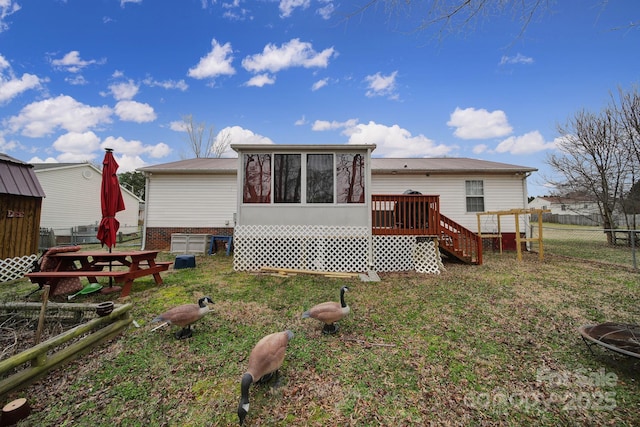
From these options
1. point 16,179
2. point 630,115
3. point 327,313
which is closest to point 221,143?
point 16,179

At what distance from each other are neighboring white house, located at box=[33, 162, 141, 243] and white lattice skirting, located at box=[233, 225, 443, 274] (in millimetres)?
12444

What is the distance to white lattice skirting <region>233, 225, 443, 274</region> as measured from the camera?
6.85 metres

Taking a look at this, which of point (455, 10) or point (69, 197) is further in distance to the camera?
point (69, 197)

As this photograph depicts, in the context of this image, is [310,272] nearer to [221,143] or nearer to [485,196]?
[485,196]

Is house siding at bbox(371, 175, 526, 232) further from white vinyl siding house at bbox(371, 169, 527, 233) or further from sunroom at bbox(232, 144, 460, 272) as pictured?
sunroom at bbox(232, 144, 460, 272)

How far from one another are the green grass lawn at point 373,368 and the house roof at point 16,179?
3632 mm

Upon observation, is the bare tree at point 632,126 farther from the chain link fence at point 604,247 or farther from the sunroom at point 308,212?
the sunroom at point 308,212

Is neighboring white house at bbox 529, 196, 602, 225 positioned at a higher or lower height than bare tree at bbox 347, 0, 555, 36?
lower

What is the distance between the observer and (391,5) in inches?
76.5

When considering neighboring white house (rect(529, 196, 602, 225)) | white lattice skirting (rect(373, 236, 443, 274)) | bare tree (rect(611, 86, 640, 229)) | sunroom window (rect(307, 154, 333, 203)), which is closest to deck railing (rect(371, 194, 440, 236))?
white lattice skirting (rect(373, 236, 443, 274))

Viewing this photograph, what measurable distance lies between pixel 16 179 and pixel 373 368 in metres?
8.84

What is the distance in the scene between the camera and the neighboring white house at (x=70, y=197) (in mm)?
14789

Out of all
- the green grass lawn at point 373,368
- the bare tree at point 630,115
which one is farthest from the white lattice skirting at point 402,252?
the bare tree at point 630,115

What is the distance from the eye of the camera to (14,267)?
5.92m
